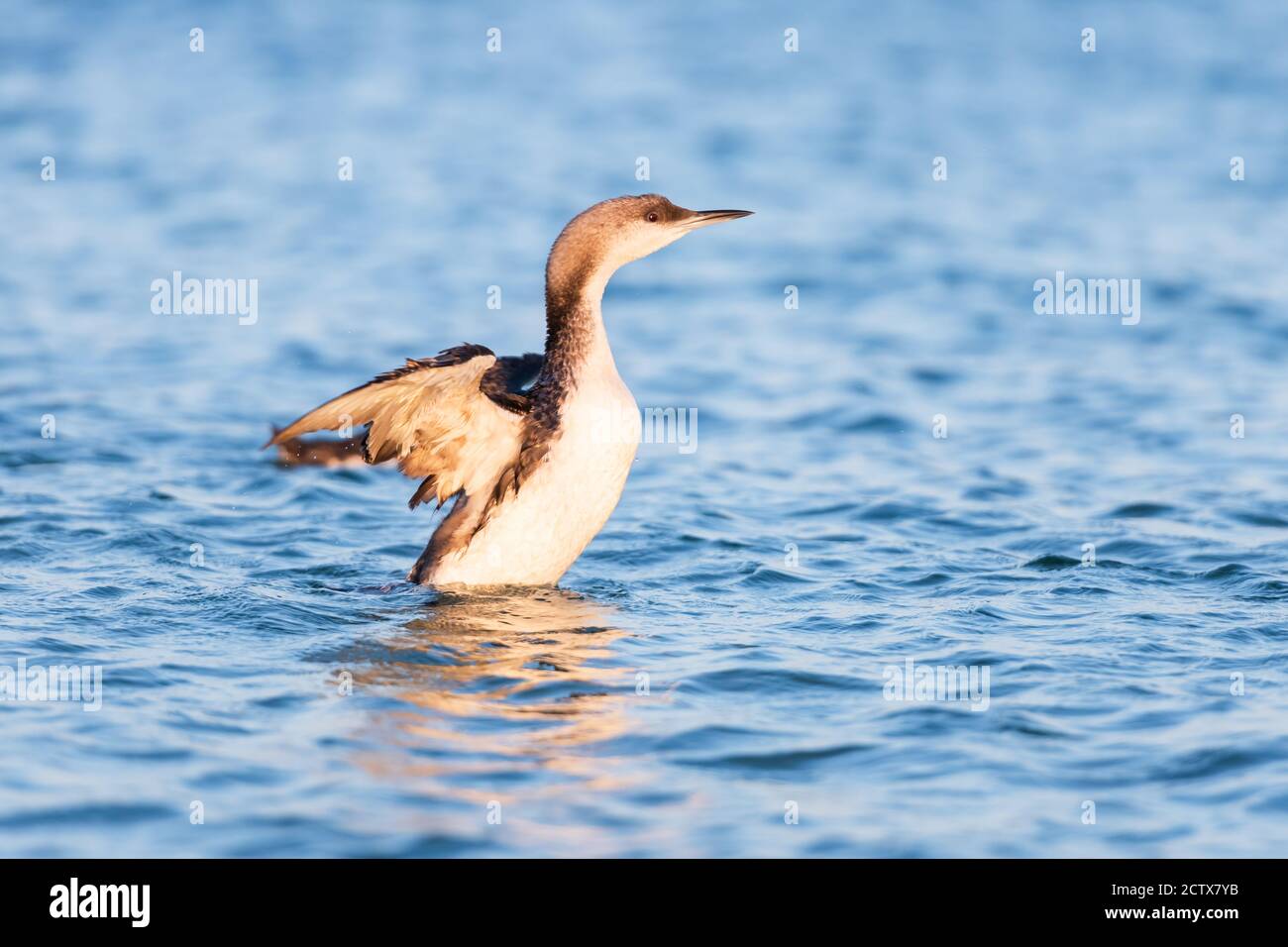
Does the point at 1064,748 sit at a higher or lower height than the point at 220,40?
lower

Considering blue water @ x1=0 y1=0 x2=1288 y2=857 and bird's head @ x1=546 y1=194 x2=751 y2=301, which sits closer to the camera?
blue water @ x1=0 y1=0 x2=1288 y2=857

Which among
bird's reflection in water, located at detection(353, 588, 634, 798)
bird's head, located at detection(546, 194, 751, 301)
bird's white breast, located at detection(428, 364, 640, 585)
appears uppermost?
bird's head, located at detection(546, 194, 751, 301)

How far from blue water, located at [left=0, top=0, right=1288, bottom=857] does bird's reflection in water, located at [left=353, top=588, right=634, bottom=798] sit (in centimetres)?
3

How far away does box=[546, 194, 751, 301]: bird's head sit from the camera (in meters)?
8.00

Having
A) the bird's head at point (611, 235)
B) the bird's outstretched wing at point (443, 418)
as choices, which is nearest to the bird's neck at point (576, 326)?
the bird's head at point (611, 235)

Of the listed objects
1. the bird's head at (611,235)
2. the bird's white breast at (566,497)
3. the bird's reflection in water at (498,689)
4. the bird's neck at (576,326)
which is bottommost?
the bird's reflection in water at (498,689)

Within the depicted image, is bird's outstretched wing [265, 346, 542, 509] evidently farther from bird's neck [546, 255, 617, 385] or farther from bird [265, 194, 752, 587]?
bird's neck [546, 255, 617, 385]

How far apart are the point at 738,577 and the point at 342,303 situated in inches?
290

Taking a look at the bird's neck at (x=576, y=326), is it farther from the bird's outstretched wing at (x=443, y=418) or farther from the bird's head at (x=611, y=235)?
the bird's outstretched wing at (x=443, y=418)

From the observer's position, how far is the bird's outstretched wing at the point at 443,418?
24.1ft

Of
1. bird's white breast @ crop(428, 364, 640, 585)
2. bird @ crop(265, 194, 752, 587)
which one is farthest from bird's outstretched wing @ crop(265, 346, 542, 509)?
bird's white breast @ crop(428, 364, 640, 585)
